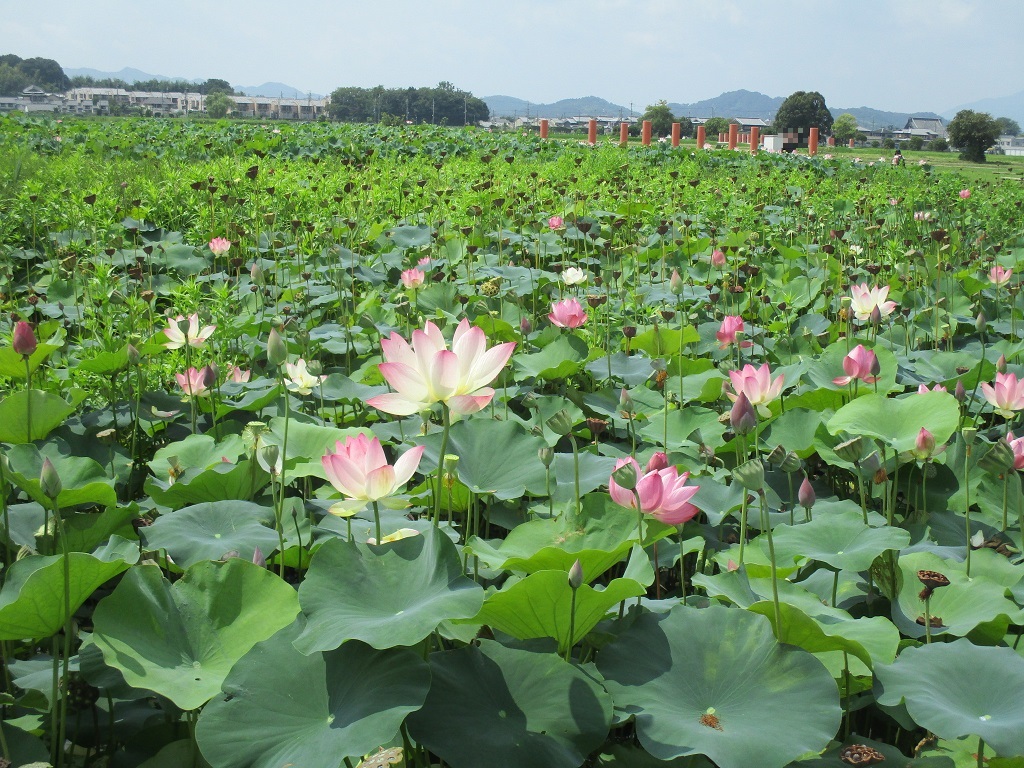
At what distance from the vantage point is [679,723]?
0.88 m

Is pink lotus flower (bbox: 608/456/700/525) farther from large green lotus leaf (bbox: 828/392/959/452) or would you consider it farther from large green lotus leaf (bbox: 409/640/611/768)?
large green lotus leaf (bbox: 828/392/959/452)

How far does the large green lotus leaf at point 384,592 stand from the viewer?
87cm

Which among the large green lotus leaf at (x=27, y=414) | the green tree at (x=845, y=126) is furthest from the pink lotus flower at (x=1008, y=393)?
the green tree at (x=845, y=126)

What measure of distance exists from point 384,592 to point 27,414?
109 centimetres

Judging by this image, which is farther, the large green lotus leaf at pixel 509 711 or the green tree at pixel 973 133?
the green tree at pixel 973 133

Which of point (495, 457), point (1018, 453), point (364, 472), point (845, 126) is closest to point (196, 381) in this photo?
point (495, 457)

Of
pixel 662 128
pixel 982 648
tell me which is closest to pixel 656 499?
pixel 982 648

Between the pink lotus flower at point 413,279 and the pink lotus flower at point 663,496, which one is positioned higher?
the pink lotus flower at point 413,279

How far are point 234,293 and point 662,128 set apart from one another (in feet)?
126

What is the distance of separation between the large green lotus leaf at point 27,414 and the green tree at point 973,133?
80.1 feet

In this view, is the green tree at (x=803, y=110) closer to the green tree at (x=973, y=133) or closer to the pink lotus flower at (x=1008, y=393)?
the green tree at (x=973, y=133)

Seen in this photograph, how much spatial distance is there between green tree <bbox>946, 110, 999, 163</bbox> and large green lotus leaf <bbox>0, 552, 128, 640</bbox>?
2481 cm

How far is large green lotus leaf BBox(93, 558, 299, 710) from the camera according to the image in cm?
99

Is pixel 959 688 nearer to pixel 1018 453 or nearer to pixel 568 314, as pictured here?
pixel 1018 453
